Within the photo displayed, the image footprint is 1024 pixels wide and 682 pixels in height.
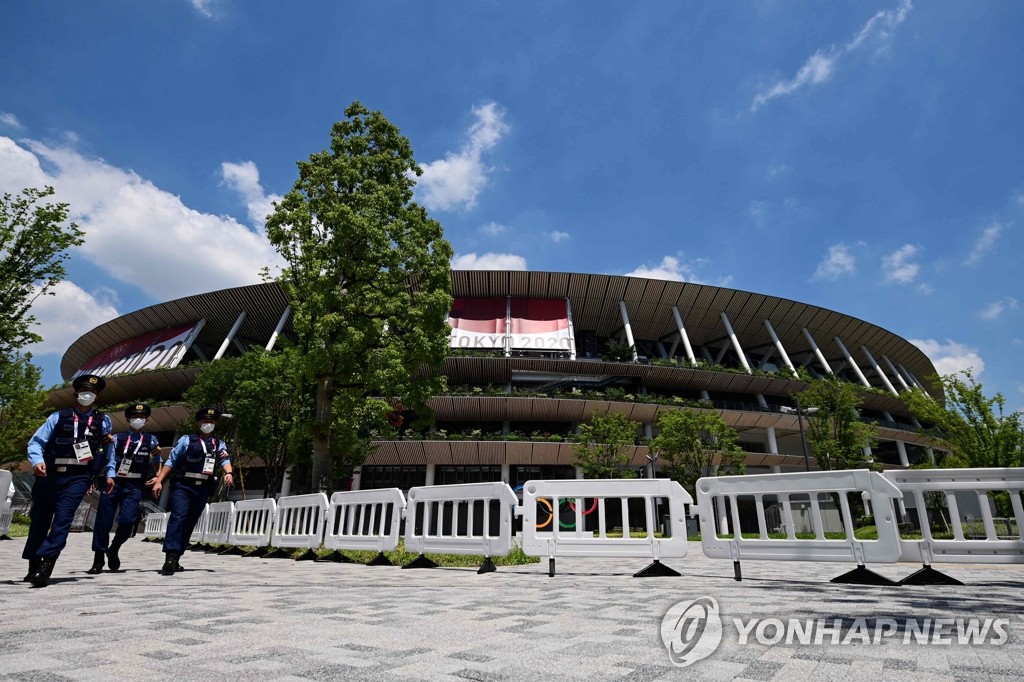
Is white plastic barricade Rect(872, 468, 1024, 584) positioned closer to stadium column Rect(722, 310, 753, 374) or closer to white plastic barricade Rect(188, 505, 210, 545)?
white plastic barricade Rect(188, 505, 210, 545)

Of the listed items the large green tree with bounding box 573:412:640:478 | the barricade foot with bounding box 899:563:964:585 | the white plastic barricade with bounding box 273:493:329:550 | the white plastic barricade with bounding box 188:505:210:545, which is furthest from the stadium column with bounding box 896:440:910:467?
the white plastic barricade with bounding box 188:505:210:545

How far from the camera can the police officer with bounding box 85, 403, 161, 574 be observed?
6.39 meters

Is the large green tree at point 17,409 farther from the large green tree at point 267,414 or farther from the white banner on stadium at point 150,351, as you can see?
the large green tree at point 267,414

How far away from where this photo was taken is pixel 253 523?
11.0 metres

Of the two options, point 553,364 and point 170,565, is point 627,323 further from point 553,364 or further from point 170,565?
point 170,565

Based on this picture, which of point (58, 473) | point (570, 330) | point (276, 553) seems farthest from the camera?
point (570, 330)

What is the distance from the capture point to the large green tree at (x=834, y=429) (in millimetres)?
22812

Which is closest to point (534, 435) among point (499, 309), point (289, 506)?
point (499, 309)

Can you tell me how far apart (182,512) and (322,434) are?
24.7 feet

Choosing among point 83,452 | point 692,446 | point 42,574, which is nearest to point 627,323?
point 692,446

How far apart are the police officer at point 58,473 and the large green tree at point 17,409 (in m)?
26.3

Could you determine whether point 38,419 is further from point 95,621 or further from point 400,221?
point 95,621

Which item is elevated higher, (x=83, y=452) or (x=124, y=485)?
(x=83, y=452)

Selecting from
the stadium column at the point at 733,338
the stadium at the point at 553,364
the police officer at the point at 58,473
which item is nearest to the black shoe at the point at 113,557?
the police officer at the point at 58,473
